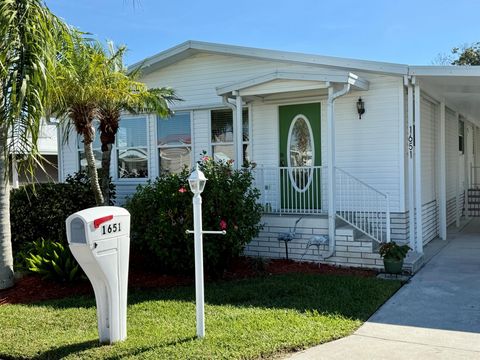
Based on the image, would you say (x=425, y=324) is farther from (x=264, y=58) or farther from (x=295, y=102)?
(x=264, y=58)

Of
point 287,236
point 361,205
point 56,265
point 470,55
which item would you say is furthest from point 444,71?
point 470,55

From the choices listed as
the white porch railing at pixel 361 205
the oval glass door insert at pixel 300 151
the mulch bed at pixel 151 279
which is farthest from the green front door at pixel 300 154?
the mulch bed at pixel 151 279

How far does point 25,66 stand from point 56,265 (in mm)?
3129

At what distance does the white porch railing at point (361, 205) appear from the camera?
816 cm

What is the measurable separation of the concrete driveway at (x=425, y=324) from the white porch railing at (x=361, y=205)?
1071mm

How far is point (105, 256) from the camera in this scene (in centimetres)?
454

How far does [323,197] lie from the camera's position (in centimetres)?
892

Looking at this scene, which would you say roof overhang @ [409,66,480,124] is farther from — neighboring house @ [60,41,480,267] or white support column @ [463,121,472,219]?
white support column @ [463,121,472,219]

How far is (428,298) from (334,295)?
1169mm

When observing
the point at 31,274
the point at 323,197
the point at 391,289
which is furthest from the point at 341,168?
the point at 31,274

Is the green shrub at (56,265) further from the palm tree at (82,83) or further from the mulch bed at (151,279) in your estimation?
the palm tree at (82,83)

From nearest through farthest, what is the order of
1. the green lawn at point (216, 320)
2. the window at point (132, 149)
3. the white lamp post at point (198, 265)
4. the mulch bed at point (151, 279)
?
the green lawn at point (216, 320), the white lamp post at point (198, 265), the mulch bed at point (151, 279), the window at point (132, 149)

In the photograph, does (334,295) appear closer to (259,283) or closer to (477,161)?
(259,283)

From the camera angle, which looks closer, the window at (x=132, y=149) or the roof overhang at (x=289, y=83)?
the roof overhang at (x=289, y=83)
